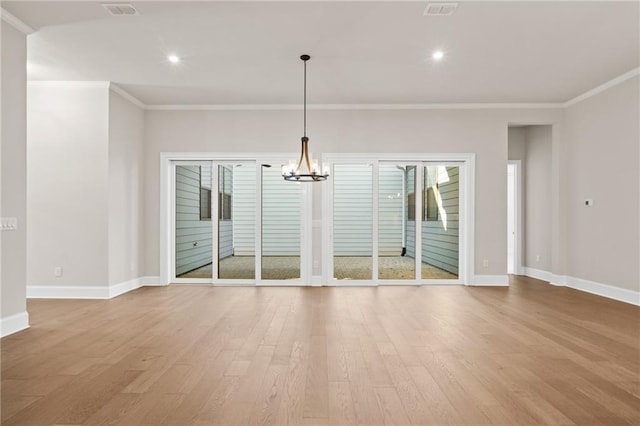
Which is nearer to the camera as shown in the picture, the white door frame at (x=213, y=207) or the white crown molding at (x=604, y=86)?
the white crown molding at (x=604, y=86)

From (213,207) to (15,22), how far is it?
3687mm

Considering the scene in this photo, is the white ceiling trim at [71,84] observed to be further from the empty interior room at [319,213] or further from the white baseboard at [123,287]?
the white baseboard at [123,287]

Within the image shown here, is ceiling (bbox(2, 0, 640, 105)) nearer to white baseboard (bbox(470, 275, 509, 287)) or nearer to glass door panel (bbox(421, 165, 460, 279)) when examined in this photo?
glass door panel (bbox(421, 165, 460, 279))

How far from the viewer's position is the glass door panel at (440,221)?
6805 mm

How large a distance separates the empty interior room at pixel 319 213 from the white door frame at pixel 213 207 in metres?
0.04

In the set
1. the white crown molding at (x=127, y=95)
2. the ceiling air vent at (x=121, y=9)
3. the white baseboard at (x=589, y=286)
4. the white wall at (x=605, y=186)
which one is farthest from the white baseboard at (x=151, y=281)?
the white wall at (x=605, y=186)

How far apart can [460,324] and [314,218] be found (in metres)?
3.21

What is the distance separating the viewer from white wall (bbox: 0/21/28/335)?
12.3 ft

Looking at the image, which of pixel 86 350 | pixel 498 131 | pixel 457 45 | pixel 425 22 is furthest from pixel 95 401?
pixel 498 131

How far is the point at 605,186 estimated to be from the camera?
5.70 meters

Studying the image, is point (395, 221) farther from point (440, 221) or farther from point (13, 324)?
point (13, 324)

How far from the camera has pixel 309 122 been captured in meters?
6.67

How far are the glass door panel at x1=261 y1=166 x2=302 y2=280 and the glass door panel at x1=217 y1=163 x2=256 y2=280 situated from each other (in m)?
0.24

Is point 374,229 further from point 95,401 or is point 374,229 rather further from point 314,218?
point 95,401
